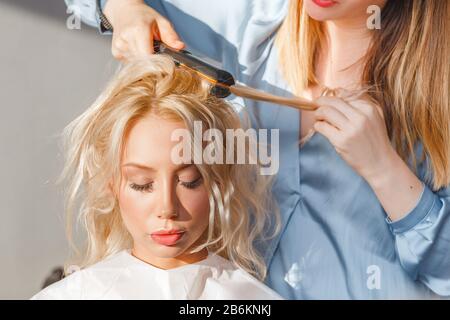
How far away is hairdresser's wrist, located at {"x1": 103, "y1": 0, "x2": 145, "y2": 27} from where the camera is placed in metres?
1.47

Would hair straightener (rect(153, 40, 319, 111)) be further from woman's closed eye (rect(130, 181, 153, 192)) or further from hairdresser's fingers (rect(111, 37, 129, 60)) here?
woman's closed eye (rect(130, 181, 153, 192))

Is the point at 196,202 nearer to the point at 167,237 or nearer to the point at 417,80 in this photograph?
the point at 167,237

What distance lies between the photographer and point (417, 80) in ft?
4.66

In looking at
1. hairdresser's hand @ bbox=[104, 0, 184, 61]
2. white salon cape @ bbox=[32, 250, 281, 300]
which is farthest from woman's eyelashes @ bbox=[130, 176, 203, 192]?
hairdresser's hand @ bbox=[104, 0, 184, 61]

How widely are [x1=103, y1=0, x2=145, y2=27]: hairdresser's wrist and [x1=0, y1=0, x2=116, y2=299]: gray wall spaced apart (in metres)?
0.04

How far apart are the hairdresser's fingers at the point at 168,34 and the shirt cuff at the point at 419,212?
50 cm

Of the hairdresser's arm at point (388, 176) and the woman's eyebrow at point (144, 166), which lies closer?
the woman's eyebrow at point (144, 166)

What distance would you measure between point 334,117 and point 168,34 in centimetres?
33

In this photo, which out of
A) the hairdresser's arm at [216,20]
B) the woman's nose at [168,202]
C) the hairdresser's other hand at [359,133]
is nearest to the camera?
the woman's nose at [168,202]

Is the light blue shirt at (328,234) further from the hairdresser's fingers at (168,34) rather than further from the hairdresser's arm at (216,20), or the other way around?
the hairdresser's fingers at (168,34)

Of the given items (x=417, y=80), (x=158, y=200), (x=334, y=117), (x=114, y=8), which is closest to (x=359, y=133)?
(x=334, y=117)

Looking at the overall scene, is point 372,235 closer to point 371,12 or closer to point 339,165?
point 339,165

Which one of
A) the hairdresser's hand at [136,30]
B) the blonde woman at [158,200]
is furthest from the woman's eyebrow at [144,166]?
the hairdresser's hand at [136,30]

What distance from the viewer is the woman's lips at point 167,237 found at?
4.30 feet
